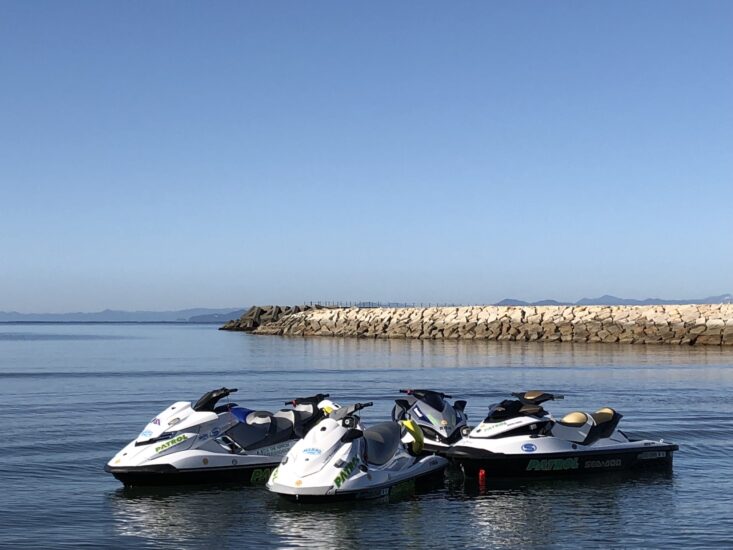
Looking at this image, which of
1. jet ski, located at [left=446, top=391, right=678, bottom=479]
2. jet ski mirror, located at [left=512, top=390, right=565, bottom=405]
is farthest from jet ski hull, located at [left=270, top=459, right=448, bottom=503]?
jet ski mirror, located at [left=512, top=390, right=565, bottom=405]

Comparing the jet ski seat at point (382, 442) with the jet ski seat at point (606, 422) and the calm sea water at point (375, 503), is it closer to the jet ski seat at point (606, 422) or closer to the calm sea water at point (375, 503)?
the calm sea water at point (375, 503)

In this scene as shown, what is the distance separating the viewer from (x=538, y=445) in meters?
13.4

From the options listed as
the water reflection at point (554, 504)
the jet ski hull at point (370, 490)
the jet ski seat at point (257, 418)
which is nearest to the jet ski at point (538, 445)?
the water reflection at point (554, 504)

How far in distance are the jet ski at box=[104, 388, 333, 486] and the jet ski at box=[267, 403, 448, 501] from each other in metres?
1.19

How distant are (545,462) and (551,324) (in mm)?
48301

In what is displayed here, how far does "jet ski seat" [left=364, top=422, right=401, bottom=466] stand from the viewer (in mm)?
12375

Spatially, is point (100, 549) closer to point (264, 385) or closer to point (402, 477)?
point (402, 477)

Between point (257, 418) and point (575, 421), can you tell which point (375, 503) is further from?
point (575, 421)

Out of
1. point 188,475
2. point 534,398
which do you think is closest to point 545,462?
point 534,398

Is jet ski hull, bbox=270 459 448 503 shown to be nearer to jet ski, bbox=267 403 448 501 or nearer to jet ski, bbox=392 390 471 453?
jet ski, bbox=267 403 448 501

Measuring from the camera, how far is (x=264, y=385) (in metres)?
30.5

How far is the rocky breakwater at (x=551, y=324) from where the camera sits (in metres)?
54.8

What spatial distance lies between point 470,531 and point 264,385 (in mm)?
20100

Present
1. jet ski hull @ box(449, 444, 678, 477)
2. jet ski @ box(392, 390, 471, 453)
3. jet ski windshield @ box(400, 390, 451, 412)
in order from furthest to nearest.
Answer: jet ski windshield @ box(400, 390, 451, 412) < jet ski @ box(392, 390, 471, 453) < jet ski hull @ box(449, 444, 678, 477)
